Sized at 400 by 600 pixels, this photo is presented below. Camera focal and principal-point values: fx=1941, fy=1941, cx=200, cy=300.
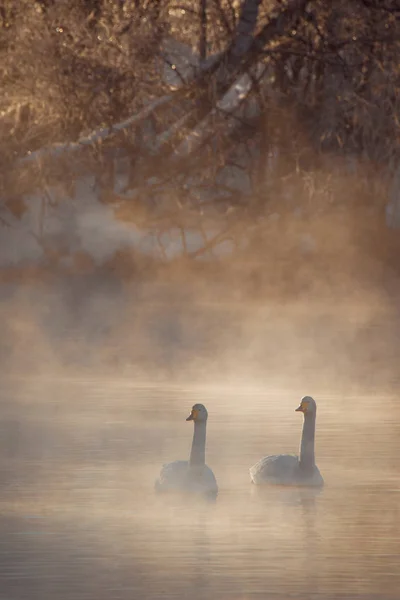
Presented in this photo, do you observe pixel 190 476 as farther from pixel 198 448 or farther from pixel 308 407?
pixel 308 407

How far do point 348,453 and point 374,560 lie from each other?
339 centimetres

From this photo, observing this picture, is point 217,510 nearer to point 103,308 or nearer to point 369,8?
point 369,8

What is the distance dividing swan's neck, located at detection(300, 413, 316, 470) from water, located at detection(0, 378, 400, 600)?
178 mm

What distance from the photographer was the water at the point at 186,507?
27.0 feet

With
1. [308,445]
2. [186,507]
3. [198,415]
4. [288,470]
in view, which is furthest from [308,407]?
[186,507]

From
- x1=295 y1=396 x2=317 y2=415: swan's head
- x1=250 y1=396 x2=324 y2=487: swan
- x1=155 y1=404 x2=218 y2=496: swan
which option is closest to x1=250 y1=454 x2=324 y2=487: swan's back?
x1=250 y1=396 x2=324 y2=487: swan

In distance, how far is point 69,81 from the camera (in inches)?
809

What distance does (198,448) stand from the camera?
36.0ft

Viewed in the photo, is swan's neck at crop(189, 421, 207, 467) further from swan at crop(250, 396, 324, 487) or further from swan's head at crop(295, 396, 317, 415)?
swan's head at crop(295, 396, 317, 415)

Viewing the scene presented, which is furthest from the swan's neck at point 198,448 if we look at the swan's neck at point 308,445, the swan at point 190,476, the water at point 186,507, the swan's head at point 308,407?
the swan's head at point 308,407

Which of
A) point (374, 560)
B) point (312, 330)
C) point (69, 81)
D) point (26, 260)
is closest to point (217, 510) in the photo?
point (374, 560)

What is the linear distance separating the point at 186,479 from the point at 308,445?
1012 mm

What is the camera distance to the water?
27.0 ft

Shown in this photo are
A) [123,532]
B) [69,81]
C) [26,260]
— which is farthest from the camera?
[26,260]
